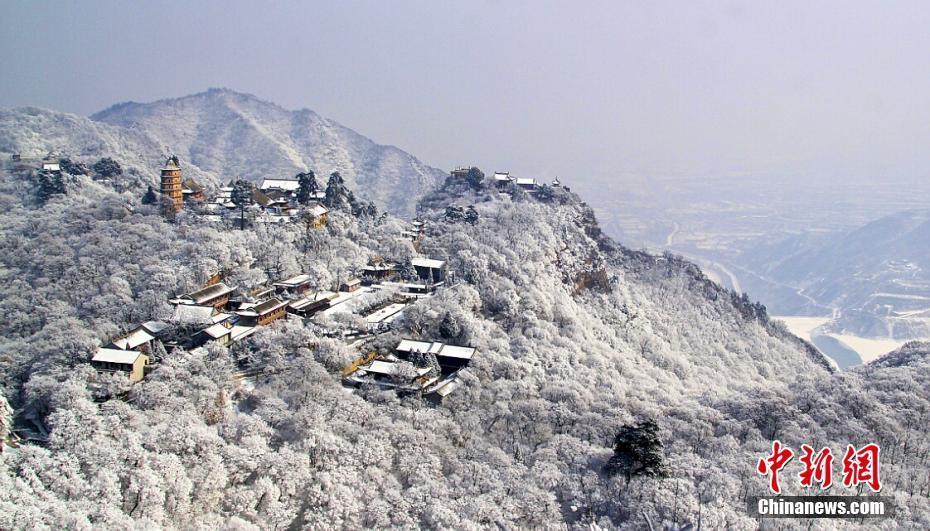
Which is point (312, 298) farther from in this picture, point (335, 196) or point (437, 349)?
point (335, 196)

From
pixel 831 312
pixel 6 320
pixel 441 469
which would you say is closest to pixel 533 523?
pixel 441 469

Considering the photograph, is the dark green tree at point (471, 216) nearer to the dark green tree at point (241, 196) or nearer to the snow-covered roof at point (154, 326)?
the dark green tree at point (241, 196)

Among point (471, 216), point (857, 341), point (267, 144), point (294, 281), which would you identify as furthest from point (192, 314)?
point (857, 341)

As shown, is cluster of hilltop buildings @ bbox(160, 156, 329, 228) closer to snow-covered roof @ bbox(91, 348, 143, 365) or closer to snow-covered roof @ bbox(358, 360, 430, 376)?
snow-covered roof @ bbox(91, 348, 143, 365)

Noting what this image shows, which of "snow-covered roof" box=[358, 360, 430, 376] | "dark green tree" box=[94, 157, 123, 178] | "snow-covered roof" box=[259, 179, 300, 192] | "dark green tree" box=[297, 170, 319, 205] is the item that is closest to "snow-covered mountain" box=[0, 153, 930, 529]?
"snow-covered roof" box=[358, 360, 430, 376]

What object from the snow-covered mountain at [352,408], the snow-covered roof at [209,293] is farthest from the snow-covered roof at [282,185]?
the snow-covered roof at [209,293]

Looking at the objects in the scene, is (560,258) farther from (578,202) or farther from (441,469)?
(441,469)

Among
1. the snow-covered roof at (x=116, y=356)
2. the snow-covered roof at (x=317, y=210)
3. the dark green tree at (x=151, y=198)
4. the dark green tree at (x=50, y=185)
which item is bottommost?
the snow-covered roof at (x=116, y=356)
